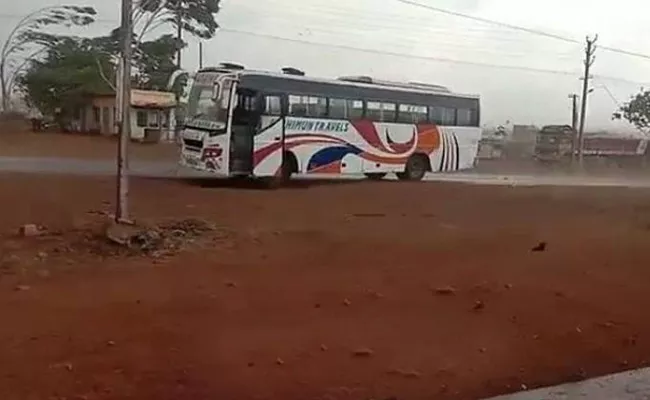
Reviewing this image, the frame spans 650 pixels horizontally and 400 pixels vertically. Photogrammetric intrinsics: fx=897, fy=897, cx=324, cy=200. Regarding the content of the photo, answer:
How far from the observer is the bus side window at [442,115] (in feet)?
80.3

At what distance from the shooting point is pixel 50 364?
5.67m

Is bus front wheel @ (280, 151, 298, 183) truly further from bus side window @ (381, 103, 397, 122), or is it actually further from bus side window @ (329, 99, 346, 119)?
bus side window @ (381, 103, 397, 122)

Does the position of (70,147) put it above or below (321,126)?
below

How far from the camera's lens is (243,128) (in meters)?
19.5

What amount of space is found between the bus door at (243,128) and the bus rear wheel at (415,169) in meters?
5.65

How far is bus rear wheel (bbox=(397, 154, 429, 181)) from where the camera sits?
24.2 m

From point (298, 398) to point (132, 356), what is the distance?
4.08ft

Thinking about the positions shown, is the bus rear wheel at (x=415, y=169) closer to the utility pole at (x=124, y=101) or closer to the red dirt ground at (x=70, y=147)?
the red dirt ground at (x=70, y=147)

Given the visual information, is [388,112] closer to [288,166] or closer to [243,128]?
[288,166]

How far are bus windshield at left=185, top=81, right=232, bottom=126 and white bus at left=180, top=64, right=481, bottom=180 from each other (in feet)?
0.07

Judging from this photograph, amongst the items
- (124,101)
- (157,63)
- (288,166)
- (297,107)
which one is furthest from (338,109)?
(157,63)

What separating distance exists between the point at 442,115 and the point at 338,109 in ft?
13.7

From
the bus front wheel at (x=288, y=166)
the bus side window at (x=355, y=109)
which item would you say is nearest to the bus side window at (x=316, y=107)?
the bus side window at (x=355, y=109)

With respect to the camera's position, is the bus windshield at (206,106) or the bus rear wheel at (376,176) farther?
the bus rear wheel at (376,176)
